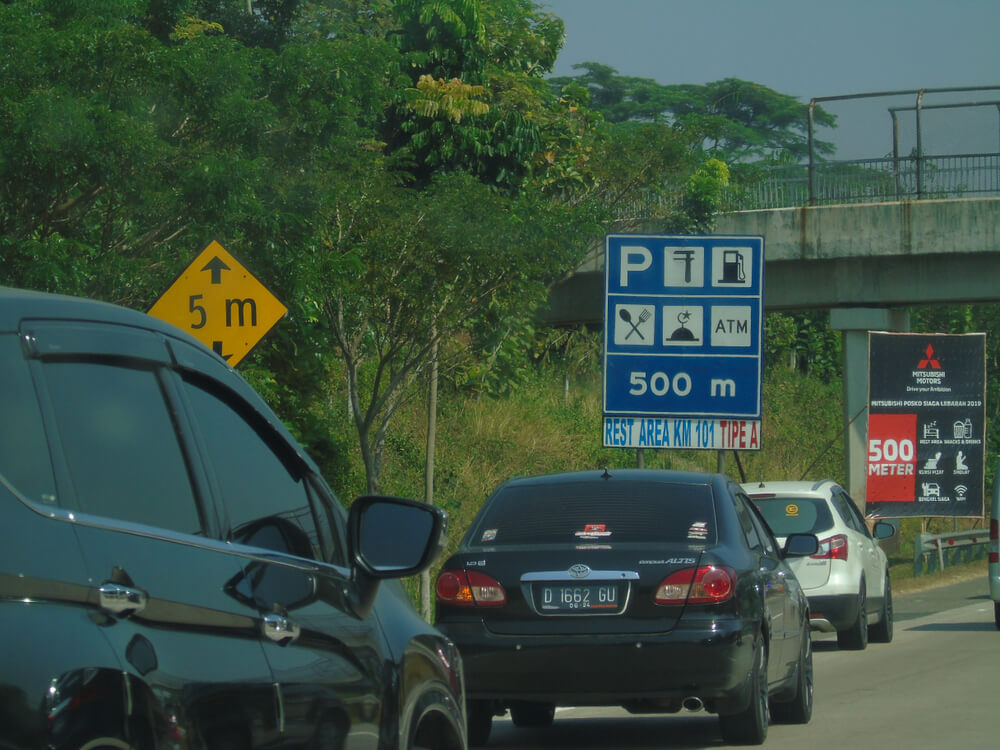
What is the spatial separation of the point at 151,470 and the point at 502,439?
78.0 ft

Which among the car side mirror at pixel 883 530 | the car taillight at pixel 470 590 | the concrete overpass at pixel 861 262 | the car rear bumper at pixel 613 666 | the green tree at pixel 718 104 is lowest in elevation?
the car rear bumper at pixel 613 666

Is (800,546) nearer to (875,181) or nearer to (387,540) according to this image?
(387,540)

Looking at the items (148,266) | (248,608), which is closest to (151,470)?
(248,608)

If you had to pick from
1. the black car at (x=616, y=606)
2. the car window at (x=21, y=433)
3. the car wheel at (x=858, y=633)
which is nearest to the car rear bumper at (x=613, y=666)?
the black car at (x=616, y=606)

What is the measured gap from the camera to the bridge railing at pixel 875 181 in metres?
27.0

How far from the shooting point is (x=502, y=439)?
87.7 feet

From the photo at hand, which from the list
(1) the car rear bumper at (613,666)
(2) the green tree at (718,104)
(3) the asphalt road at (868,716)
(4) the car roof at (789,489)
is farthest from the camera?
(2) the green tree at (718,104)

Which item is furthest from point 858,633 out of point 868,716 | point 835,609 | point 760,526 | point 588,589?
point 588,589

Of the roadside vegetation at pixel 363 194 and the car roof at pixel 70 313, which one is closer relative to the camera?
the car roof at pixel 70 313

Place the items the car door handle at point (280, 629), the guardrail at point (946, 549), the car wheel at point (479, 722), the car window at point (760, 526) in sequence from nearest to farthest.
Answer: the car door handle at point (280, 629) → the car wheel at point (479, 722) → the car window at point (760, 526) → the guardrail at point (946, 549)

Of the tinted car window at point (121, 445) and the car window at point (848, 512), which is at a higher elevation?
the tinted car window at point (121, 445)

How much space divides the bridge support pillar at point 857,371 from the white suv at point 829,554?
42.3ft

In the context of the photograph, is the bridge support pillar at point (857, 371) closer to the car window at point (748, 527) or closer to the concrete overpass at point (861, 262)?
the concrete overpass at point (861, 262)

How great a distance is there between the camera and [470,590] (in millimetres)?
8445
